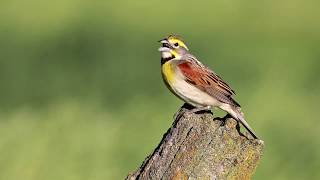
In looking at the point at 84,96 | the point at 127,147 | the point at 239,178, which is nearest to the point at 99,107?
the point at 84,96

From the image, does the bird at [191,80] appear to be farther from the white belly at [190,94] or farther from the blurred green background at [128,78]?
the blurred green background at [128,78]

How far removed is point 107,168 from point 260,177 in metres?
1.41

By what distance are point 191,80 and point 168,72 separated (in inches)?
7.2

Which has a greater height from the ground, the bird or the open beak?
the open beak

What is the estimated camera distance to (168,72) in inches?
299

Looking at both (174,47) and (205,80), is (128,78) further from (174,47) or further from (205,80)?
(205,80)

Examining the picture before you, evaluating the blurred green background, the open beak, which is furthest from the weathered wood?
the blurred green background

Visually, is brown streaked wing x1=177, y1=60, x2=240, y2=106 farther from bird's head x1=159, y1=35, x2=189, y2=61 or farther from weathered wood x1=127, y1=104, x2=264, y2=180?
weathered wood x1=127, y1=104, x2=264, y2=180

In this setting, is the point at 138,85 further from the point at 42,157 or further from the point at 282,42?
the point at 282,42

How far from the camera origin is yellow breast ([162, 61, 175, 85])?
24.8 feet

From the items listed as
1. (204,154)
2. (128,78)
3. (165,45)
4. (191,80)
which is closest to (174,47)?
(165,45)

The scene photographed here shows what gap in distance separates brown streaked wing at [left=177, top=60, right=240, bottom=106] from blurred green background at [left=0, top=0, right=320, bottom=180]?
2360 mm

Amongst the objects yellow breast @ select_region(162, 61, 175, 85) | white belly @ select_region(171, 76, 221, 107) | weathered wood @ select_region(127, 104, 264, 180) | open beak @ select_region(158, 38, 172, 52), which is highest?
open beak @ select_region(158, 38, 172, 52)

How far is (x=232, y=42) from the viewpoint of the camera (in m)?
16.2
